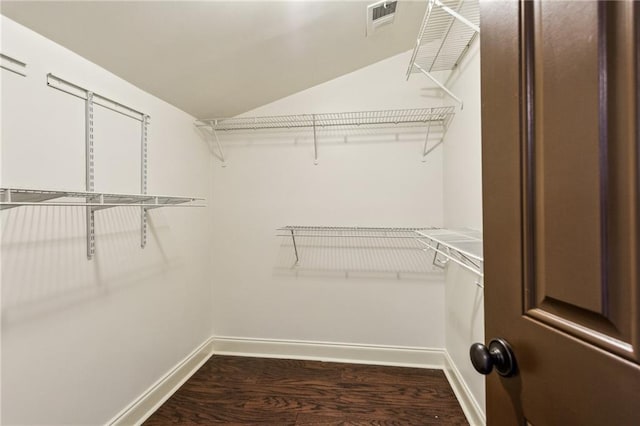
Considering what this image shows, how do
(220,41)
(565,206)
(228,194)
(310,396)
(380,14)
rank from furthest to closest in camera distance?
1. (228,194)
2. (310,396)
3. (380,14)
4. (220,41)
5. (565,206)

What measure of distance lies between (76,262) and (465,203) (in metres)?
2.07

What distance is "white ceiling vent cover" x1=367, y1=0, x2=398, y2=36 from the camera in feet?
4.59

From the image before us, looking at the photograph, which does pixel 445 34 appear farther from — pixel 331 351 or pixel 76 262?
pixel 331 351

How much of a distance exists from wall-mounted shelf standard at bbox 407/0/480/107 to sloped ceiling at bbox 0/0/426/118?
20cm

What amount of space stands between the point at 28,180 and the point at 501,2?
63.8 inches

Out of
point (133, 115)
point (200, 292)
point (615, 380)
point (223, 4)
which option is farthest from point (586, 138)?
point (200, 292)

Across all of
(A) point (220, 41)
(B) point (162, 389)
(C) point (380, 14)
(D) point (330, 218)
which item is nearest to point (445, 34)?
(C) point (380, 14)

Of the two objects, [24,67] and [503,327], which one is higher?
[24,67]

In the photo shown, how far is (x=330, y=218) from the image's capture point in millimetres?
2152

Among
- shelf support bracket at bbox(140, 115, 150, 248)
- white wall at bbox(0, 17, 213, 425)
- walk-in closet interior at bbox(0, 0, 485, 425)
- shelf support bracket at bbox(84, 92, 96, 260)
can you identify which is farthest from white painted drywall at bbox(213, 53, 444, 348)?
shelf support bracket at bbox(84, 92, 96, 260)

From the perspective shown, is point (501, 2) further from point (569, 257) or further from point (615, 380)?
point (615, 380)

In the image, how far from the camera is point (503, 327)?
542 millimetres

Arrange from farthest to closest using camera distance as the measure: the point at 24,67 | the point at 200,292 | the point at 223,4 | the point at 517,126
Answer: the point at 200,292 < the point at 223,4 < the point at 24,67 < the point at 517,126

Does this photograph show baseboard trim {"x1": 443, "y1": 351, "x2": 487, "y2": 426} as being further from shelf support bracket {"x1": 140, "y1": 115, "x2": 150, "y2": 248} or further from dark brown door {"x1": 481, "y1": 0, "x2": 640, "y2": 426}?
shelf support bracket {"x1": 140, "y1": 115, "x2": 150, "y2": 248}
